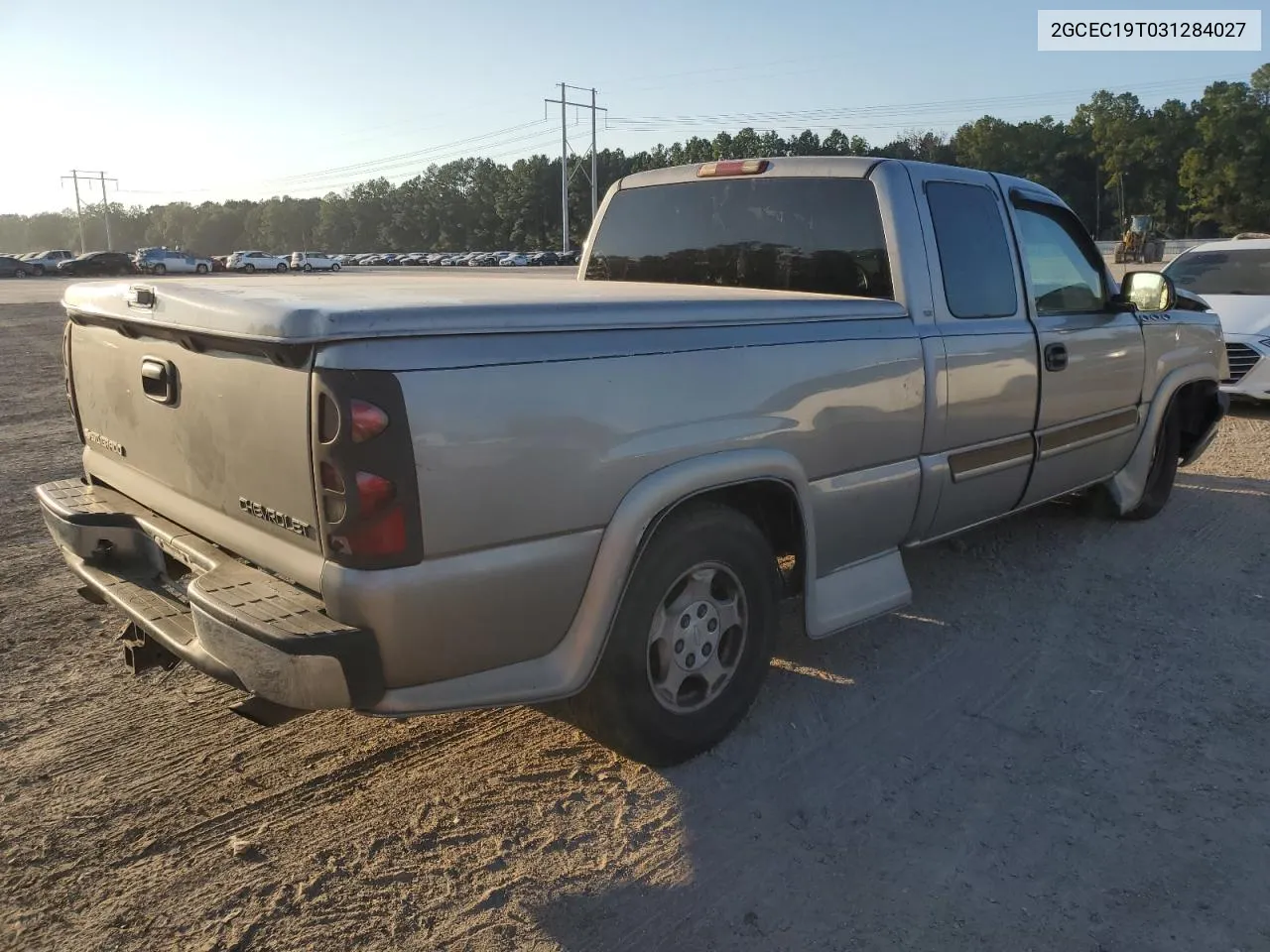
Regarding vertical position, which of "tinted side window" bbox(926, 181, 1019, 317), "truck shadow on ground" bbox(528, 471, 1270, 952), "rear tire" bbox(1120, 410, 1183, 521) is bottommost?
"truck shadow on ground" bbox(528, 471, 1270, 952)

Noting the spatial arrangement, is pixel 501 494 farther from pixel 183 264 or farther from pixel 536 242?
pixel 536 242

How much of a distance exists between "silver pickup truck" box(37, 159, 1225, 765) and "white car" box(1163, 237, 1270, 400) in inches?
244

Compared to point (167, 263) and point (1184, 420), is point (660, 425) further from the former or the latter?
point (167, 263)

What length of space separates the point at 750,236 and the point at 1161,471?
3.56m

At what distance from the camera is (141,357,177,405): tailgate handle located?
120 inches

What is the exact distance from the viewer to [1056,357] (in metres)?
4.77

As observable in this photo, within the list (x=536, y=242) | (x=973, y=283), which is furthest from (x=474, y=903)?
(x=536, y=242)

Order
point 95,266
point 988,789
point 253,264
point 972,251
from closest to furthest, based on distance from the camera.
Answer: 1. point 988,789
2. point 972,251
3. point 95,266
4. point 253,264

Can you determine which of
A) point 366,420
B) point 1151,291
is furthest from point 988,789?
point 1151,291

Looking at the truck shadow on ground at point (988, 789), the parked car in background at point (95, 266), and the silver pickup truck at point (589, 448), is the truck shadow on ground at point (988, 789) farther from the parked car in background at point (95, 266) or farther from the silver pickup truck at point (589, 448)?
the parked car in background at point (95, 266)

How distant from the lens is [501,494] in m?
2.62

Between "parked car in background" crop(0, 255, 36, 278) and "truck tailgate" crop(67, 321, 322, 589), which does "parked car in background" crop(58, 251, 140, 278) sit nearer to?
"parked car in background" crop(0, 255, 36, 278)

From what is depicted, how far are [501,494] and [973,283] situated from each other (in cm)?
272

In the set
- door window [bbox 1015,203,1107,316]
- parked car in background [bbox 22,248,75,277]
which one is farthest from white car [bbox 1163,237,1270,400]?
parked car in background [bbox 22,248,75,277]
